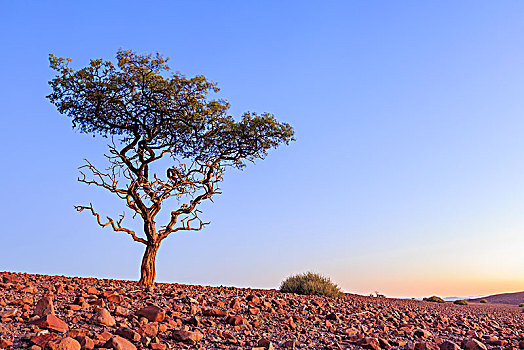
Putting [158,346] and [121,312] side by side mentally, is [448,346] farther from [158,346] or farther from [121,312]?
[121,312]

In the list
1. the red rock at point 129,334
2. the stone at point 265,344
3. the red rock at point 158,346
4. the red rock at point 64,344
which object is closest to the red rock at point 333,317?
the stone at point 265,344

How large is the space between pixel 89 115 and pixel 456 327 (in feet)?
50.2

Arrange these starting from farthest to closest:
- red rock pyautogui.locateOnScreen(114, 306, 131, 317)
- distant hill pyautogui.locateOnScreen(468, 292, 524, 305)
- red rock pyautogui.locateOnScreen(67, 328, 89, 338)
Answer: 1. distant hill pyautogui.locateOnScreen(468, 292, 524, 305)
2. red rock pyautogui.locateOnScreen(114, 306, 131, 317)
3. red rock pyautogui.locateOnScreen(67, 328, 89, 338)

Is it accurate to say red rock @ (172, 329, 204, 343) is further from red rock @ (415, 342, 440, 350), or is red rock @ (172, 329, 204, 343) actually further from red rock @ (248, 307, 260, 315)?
red rock @ (415, 342, 440, 350)

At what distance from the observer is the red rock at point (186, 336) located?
22.6ft

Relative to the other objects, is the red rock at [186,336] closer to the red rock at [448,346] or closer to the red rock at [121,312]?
the red rock at [121,312]

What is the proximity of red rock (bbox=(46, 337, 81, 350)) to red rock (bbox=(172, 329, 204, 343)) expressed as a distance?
63.7 inches

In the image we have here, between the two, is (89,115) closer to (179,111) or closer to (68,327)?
(179,111)

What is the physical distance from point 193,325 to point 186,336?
1075mm

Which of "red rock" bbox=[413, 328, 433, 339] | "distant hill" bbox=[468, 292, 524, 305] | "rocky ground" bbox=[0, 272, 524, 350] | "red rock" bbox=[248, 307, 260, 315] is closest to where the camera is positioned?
"rocky ground" bbox=[0, 272, 524, 350]

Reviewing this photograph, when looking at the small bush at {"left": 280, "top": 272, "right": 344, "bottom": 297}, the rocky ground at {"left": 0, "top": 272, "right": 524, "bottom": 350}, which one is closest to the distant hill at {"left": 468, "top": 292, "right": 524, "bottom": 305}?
the small bush at {"left": 280, "top": 272, "right": 344, "bottom": 297}

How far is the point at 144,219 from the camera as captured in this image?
57.2 ft

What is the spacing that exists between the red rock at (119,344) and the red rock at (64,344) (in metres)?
0.41

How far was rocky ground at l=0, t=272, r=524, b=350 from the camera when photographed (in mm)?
6395
